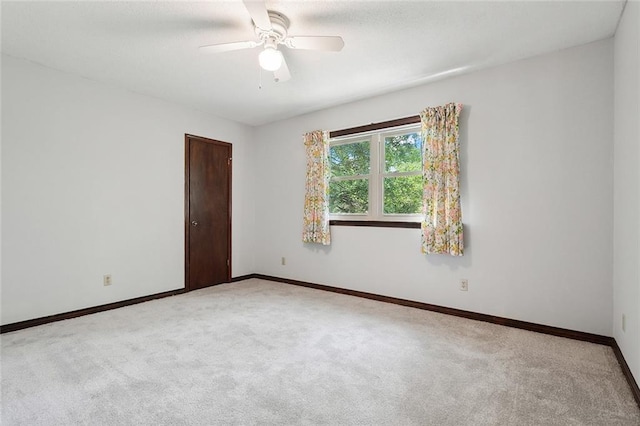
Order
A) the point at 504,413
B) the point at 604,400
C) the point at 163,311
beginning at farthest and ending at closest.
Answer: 1. the point at 163,311
2. the point at 604,400
3. the point at 504,413

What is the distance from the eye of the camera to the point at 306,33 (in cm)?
271

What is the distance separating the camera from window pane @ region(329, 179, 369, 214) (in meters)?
4.32

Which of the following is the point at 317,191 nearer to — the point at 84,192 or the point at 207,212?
the point at 207,212

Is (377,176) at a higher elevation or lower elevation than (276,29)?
lower

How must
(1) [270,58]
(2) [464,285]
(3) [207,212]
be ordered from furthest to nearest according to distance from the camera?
(3) [207,212]
(2) [464,285]
(1) [270,58]

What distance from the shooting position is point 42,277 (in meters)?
3.24

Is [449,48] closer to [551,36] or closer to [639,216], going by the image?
[551,36]

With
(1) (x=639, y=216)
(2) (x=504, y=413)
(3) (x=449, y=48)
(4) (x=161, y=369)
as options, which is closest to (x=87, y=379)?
(4) (x=161, y=369)

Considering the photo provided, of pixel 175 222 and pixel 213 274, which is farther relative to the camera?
pixel 213 274

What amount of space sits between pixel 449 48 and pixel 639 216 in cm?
190

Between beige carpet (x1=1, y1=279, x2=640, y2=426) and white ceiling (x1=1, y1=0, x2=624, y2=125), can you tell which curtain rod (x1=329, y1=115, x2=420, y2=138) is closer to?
white ceiling (x1=1, y1=0, x2=624, y2=125)

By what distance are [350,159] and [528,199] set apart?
2164mm

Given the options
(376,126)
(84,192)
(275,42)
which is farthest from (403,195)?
(84,192)

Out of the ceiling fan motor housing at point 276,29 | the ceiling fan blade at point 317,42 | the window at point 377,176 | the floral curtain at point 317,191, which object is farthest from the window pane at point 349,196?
the ceiling fan motor housing at point 276,29
